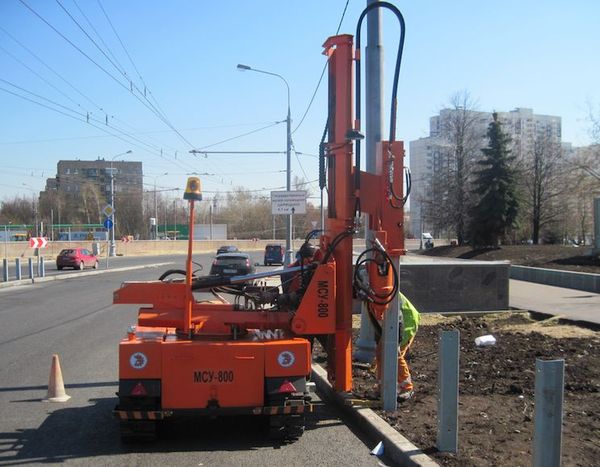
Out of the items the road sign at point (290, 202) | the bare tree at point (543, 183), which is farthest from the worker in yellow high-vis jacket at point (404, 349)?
the bare tree at point (543, 183)

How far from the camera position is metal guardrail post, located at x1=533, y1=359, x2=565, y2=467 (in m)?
3.54

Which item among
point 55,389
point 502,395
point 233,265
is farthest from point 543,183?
point 55,389

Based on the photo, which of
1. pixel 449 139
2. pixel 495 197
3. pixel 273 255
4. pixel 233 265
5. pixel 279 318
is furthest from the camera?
pixel 449 139

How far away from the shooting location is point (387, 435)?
199 inches

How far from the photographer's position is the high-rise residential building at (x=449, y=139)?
48219 mm

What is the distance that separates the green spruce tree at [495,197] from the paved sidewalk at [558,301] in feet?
63.4

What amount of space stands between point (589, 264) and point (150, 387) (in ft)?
73.7

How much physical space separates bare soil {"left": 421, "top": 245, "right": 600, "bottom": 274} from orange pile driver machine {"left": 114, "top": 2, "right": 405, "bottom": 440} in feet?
59.0

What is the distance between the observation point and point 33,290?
71.8 ft

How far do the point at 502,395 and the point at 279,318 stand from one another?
2.66 metres

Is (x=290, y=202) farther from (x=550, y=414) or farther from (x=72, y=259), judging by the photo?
(x=550, y=414)

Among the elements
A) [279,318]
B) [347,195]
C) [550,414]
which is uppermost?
[347,195]

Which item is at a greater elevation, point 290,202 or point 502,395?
point 290,202

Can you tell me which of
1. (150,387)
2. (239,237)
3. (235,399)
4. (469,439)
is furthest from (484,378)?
(239,237)
